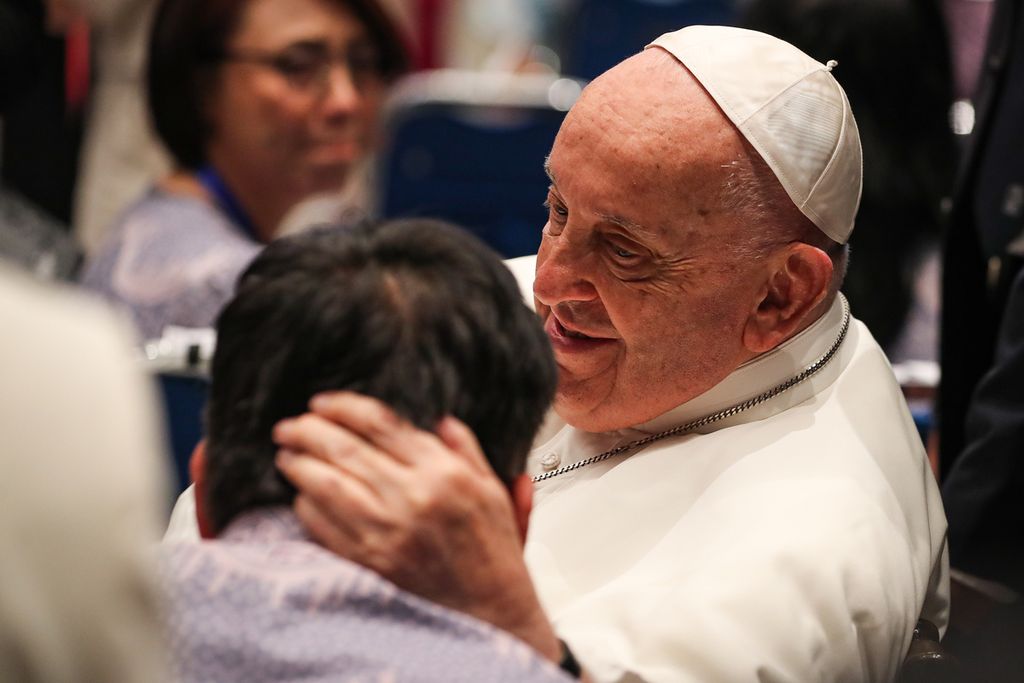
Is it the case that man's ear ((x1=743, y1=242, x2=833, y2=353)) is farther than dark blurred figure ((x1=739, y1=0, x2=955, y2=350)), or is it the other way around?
dark blurred figure ((x1=739, y1=0, x2=955, y2=350))

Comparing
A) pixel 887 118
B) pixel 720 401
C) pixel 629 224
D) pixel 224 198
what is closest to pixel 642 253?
pixel 629 224

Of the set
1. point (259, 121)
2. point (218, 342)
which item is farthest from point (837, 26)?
point (218, 342)

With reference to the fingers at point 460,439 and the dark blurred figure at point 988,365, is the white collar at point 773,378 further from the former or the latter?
the fingers at point 460,439

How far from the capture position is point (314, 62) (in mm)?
4059

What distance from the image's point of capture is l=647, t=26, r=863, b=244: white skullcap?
1945mm

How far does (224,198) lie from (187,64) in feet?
1.26

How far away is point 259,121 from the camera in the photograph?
4039 mm

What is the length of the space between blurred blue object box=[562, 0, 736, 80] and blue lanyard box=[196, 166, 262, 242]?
1.64m

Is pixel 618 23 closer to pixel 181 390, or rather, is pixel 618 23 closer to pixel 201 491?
pixel 181 390

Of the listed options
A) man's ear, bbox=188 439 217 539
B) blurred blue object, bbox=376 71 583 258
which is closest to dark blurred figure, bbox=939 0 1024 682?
man's ear, bbox=188 439 217 539

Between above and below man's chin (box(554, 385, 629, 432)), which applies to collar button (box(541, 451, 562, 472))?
below

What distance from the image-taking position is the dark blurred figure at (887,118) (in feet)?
10.1

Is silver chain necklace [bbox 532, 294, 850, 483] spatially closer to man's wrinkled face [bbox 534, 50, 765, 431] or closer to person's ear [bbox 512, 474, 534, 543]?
man's wrinkled face [bbox 534, 50, 765, 431]

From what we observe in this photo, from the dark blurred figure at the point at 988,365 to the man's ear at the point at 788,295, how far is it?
58 cm
